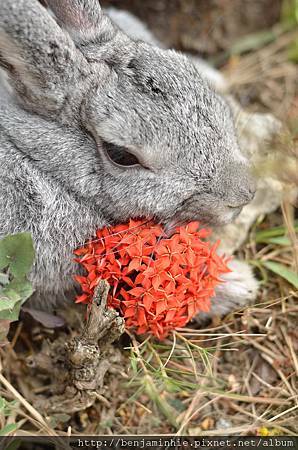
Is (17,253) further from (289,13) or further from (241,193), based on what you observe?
(289,13)

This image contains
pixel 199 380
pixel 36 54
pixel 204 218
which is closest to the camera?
pixel 36 54

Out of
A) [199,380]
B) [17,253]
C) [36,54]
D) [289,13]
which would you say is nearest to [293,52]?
[289,13]

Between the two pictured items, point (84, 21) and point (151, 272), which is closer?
point (151, 272)

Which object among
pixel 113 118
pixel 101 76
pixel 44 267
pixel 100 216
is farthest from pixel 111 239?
pixel 101 76

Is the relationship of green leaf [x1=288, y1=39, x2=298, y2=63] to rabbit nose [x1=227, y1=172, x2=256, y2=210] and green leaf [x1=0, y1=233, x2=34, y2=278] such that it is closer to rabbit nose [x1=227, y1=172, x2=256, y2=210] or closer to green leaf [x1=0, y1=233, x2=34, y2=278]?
rabbit nose [x1=227, y1=172, x2=256, y2=210]

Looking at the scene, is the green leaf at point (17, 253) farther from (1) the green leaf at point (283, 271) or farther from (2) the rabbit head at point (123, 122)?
(1) the green leaf at point (283, 271)

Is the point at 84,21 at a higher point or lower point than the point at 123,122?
higher
